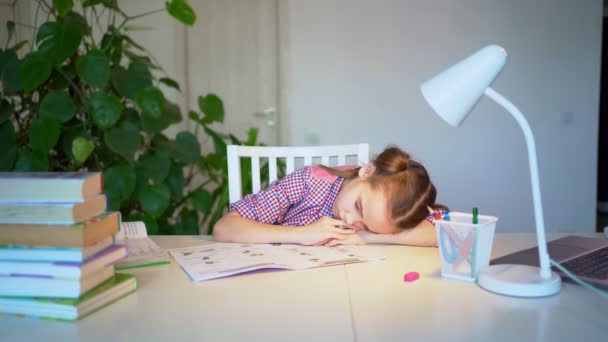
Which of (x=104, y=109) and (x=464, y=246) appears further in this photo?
(x=104, y=109)

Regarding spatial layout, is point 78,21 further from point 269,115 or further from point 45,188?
point 45,188

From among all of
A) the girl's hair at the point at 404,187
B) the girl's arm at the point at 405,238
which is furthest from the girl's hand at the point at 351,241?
the girl's hair at the point at 404,187

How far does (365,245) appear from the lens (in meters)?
1.46

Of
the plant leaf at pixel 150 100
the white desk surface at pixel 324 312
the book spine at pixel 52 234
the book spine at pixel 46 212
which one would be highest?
the plant leaf at pixel 150 100

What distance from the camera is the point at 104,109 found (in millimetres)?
2389

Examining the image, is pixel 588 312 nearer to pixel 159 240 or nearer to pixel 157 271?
pixel 157 271

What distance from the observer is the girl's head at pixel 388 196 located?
4.55 feet

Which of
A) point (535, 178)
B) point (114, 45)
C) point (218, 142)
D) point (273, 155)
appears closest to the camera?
point (535, 178)

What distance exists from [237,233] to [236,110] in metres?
A: 2.46

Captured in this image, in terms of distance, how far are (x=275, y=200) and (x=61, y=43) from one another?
135cm

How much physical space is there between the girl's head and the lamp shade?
0.42 meters

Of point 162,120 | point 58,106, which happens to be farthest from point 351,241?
point 58,106

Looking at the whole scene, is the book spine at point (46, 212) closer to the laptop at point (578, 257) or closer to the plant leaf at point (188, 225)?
the laptop at point (578, 257)

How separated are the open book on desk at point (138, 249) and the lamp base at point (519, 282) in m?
0.71
